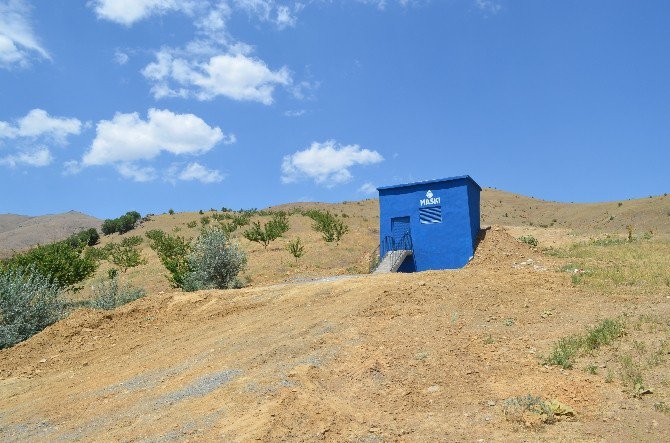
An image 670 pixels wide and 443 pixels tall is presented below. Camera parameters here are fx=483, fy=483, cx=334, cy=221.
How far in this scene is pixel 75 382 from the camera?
1082cm

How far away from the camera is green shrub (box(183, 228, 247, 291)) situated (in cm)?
2030

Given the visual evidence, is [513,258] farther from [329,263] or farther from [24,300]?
[24,300]

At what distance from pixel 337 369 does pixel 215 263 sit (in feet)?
43.0

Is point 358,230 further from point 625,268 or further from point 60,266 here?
point 625,268

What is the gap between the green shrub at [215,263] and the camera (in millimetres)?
20297

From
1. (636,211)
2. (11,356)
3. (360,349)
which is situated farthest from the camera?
(636,211)

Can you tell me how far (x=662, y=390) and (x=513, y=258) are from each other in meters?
14.6

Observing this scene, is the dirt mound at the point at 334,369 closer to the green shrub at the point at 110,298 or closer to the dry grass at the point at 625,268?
the dry grass at the point at 625,268

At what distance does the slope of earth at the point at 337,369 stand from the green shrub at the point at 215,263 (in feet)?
15.4

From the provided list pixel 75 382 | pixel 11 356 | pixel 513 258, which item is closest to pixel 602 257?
pixel 513 258

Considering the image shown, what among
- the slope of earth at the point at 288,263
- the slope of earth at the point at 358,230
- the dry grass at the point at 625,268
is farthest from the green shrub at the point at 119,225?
the dry grass at the point at 625,268

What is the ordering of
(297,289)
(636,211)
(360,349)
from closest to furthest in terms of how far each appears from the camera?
(360,349), (297,289), (636,211)

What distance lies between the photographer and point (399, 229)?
23062 mm

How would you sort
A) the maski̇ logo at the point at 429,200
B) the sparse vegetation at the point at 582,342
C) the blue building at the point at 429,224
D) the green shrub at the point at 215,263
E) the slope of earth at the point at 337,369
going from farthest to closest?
the maski̇ logo at the point at 429,200 → the blue building at the point at 429,224 → the green shrub at the point at 215,263 → the sparse vegetation at the point at 582,342 → the slope of earth at the point at 337,369
